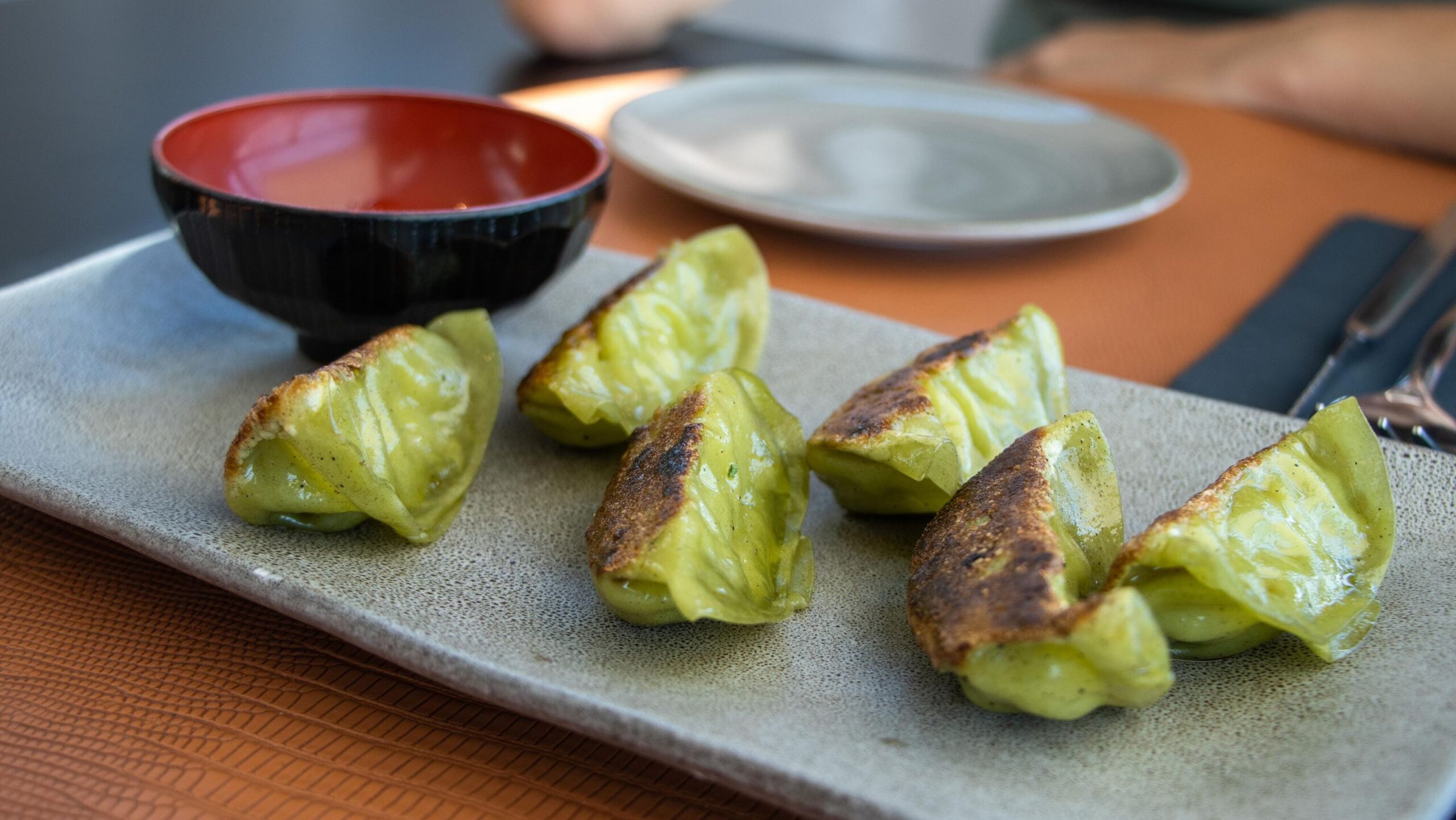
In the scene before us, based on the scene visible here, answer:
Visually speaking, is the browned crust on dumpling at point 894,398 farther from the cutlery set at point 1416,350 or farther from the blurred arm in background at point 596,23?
the blurred arm in background at point 596,23

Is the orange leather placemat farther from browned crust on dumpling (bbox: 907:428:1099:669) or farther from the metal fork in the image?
the metal fork

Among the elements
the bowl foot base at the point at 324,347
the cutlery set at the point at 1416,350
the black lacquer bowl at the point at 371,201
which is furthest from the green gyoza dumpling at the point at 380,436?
the cutlery set at the point at 1416,350

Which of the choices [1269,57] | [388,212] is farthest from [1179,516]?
[1269,57]

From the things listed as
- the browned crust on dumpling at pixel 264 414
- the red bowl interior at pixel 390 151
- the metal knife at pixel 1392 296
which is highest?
the red bowl interior at pixel 390 151

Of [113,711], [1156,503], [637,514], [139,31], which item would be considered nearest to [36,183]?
[139,31]

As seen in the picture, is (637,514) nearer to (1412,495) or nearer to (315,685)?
(315,685)

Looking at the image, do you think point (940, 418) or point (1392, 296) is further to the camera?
point (1392, 296)

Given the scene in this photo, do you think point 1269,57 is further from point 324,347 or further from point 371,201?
point 324,347
